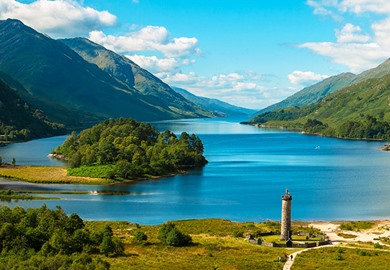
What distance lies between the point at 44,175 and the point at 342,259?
127m

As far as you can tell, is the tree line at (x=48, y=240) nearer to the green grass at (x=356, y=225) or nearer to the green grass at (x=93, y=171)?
the green grass at (x=356, y=225)

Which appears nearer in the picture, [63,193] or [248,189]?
[63,193]

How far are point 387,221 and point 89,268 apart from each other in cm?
7761

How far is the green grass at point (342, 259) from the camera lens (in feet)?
243

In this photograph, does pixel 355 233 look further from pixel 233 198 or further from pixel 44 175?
pixel 44 175

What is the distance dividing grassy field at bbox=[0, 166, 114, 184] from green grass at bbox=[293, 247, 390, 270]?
103 m

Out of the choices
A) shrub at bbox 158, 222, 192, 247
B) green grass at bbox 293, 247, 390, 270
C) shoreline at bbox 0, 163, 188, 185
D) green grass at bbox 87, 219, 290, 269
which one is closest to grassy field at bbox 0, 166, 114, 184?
shoreline at bbox 0, 163, 188, 185

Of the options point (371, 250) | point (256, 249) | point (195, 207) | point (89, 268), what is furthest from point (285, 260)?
point (195, 207)

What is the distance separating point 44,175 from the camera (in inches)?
7160

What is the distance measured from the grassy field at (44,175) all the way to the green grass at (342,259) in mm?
103322

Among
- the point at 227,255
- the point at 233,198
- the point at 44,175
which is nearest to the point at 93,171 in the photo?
the point at 44,175

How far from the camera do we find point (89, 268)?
63312 mm

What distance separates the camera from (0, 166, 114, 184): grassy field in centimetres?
17312

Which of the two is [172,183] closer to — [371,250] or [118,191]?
[118,191]
